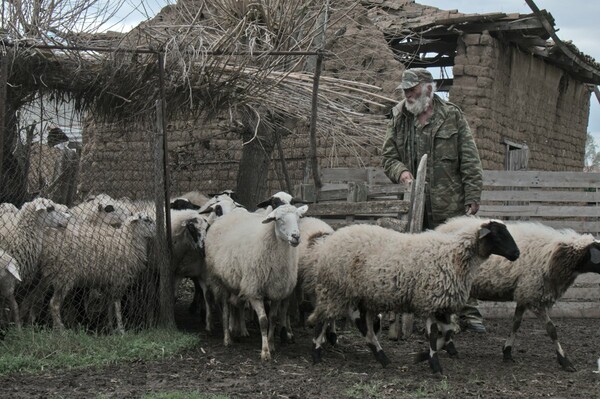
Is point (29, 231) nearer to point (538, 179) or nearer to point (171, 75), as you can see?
point (171, 75)

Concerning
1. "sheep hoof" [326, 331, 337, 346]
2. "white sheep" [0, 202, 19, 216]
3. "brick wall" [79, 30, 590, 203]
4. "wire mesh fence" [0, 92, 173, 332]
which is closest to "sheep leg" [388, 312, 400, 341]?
"sheep hoof" [326, 331, 337, 346]

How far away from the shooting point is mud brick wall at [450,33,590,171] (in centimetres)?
1462

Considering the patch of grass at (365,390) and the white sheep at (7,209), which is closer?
the patch of grass at (365,390)

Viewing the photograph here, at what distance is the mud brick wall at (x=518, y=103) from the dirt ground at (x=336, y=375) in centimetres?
626

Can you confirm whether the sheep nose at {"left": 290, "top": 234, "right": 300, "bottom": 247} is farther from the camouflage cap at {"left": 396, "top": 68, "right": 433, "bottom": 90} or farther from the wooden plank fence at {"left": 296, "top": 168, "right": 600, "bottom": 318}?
the camouflage cap at {"left": 396, "top": 68, "right": 433, "bottom": 90}

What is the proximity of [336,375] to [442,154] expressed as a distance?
305cm

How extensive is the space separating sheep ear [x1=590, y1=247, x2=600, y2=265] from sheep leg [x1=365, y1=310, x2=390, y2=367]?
2079 millimetres

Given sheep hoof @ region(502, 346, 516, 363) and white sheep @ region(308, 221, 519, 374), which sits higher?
white sheep @ region(308, 221, 519, 374)

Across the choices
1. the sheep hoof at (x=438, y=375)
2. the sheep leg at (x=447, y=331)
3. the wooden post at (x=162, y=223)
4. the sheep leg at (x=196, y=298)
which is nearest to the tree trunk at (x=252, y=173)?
the sheep leg at (x=196, y=298)

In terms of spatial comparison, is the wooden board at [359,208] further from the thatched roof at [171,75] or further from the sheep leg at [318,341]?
the sheep leg at [318,341]

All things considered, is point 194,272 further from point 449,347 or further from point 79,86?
point 449,347

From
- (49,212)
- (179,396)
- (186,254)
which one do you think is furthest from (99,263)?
(179,396)

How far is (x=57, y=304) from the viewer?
8719 mm

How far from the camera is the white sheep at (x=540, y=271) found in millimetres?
8078
